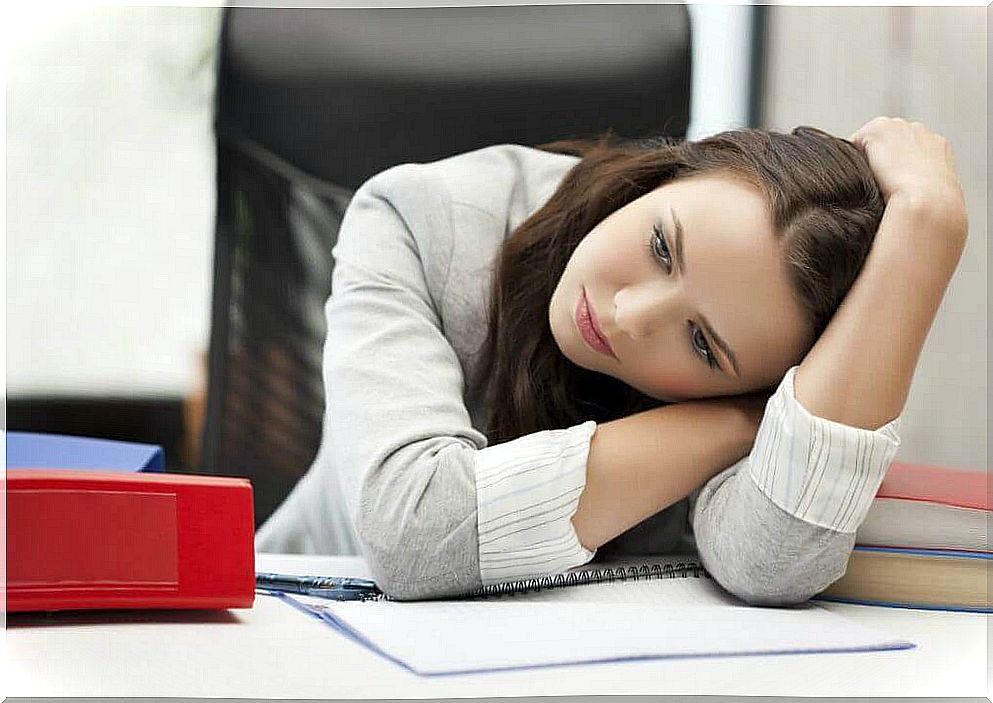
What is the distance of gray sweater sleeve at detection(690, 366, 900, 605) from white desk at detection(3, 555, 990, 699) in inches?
3.4

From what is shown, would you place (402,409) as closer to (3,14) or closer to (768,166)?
(768,166)

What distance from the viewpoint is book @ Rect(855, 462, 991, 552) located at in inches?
28.7

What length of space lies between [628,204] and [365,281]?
206mm

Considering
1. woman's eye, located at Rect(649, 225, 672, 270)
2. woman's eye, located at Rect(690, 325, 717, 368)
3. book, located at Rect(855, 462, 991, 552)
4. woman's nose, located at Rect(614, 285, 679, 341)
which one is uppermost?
woman's eye, located at Rect(649, 225, 672, 270)

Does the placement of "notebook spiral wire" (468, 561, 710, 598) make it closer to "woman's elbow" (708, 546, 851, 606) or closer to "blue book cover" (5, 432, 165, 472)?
"woman's elbow" (708, 546, 851, 606)

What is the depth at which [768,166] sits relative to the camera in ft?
2.42

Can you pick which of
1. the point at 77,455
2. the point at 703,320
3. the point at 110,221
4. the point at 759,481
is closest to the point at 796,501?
the point at 759,481

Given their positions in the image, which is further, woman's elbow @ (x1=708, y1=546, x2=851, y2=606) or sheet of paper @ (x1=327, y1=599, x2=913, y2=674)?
woman's elbow @ (x1=708, y1=546, x2=851, y2=606)

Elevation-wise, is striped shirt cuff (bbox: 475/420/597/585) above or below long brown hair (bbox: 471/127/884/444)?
below

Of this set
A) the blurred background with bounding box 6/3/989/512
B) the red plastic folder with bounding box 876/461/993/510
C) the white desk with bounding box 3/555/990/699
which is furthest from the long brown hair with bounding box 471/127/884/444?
the blurred background with bounding box 6/3/989/512

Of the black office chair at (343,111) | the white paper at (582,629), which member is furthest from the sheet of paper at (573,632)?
the black office chair at (343,111)

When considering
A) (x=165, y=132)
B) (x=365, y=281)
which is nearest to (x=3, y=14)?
(x=365, y=281)

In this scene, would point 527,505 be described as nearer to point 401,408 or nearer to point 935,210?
point 401,408

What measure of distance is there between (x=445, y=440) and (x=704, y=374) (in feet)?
0.59
